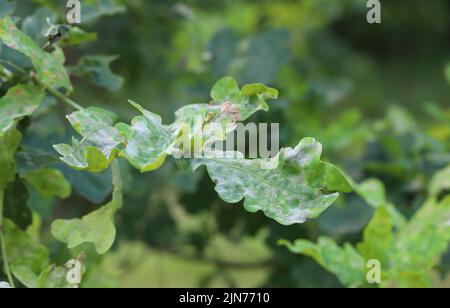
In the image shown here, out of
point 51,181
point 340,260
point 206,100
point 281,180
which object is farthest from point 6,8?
point 206,100

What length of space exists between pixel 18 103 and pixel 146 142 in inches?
7.2

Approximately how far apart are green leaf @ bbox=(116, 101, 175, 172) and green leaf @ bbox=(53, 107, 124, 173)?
0.02 metres

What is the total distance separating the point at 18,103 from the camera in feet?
2.43

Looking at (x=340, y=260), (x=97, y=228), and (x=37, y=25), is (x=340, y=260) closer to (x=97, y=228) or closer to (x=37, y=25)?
(x=97, y=228)

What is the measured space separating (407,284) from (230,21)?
1670 millimetres

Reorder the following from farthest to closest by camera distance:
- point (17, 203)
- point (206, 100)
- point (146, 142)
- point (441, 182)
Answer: point (206, 100), point (441, 182), point (17, 203), point (146, 142)

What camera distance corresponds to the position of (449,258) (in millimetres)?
1246

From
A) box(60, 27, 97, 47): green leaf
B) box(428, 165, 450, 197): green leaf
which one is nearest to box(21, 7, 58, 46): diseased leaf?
box(60, 27, 97, 47): green leaf

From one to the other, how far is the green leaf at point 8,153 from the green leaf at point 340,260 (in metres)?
0.34

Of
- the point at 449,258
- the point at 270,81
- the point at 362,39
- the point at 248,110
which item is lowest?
the point at 248,110

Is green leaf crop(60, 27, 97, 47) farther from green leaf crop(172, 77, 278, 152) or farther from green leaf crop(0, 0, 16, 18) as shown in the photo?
green leaf crop(172, 77, 278, 152)

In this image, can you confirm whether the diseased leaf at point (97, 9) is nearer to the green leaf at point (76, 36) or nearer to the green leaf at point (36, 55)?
the green leaf at point (76, 36)
